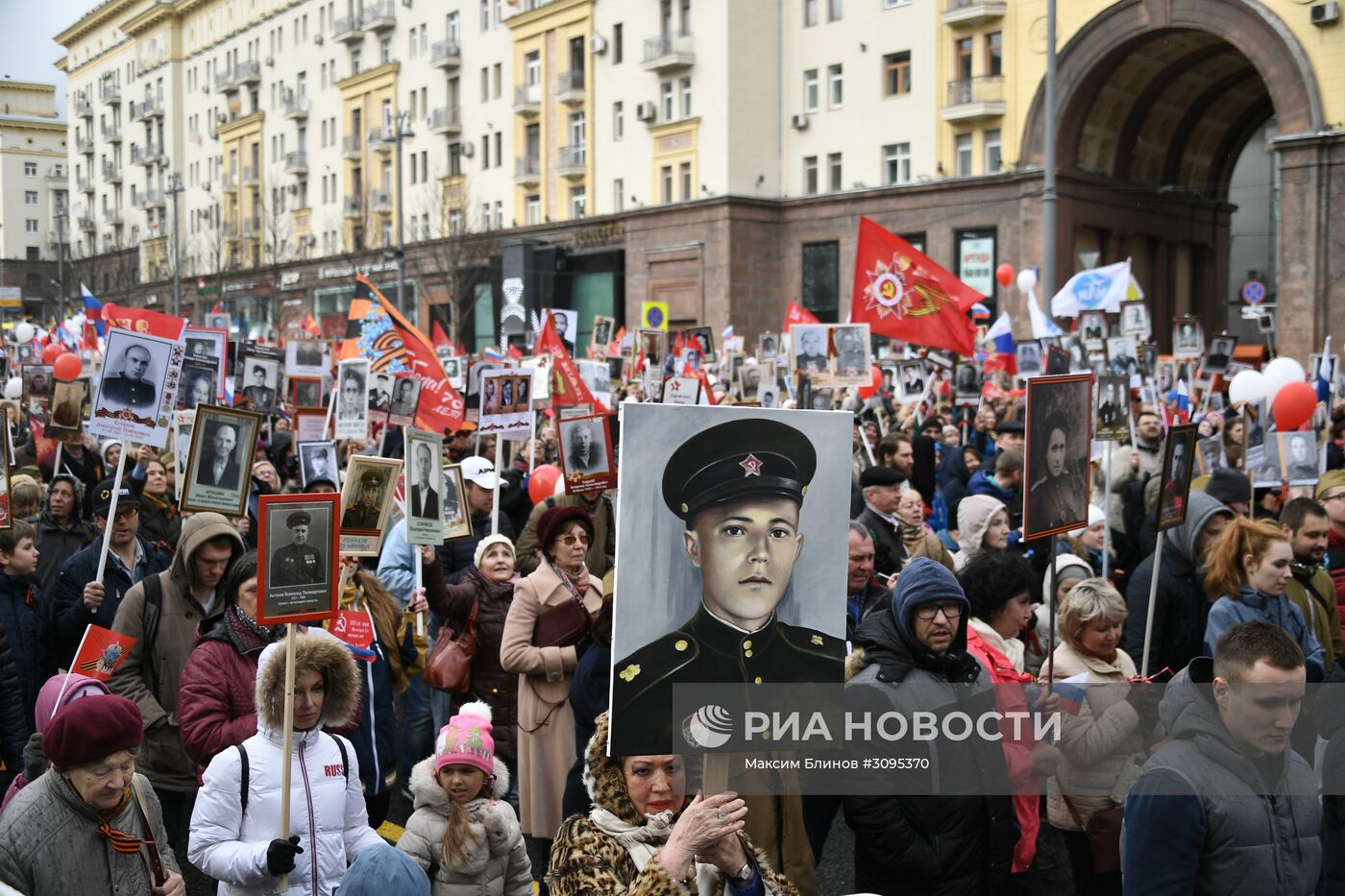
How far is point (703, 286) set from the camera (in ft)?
137

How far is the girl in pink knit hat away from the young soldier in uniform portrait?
67cm

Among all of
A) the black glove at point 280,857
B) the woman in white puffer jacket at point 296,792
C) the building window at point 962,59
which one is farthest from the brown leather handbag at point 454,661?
the building window at point 962,59

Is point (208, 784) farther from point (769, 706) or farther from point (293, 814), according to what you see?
point (769, 706)

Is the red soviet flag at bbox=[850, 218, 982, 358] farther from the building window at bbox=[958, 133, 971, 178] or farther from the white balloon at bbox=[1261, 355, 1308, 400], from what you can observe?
the building window at bbox=[958, 133, 971, 178]

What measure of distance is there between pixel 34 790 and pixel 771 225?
39.4 metres

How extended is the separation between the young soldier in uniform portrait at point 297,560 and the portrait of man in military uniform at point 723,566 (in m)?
1.53

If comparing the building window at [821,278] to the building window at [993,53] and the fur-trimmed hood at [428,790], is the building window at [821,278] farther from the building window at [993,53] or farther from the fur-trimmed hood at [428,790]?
the fur-trimmed hood at [428,790]

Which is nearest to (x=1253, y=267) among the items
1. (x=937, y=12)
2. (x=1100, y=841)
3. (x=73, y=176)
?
(x=937, y=12)

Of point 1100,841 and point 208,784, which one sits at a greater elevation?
point 208,784

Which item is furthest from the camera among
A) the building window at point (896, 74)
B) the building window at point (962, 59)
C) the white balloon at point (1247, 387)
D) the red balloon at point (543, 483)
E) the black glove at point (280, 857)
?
the building window at point (896, 74)

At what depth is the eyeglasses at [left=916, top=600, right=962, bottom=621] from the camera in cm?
421

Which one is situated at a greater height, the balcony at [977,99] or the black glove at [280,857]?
the balcony at [977,99]

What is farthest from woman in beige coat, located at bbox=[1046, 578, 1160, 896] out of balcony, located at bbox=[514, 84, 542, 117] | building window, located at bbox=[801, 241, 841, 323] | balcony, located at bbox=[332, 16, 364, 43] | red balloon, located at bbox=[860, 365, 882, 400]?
balcony, located at bbox=[332, 16, 364, 43]

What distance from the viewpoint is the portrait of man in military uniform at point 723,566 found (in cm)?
324
